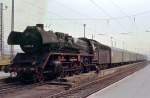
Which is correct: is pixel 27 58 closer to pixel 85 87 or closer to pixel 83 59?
pixel 85 87

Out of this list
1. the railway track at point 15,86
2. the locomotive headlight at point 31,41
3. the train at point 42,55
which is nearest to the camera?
the railway track at point 15,86

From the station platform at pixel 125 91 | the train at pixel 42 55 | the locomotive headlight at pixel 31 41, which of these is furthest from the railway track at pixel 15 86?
the station platform at pixel 125 91

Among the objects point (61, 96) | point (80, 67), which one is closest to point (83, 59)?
point (80, 67)

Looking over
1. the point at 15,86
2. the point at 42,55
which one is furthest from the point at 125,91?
the point at 42,55

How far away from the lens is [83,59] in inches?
1176

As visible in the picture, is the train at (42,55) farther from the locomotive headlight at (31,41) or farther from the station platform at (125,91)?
the station platform at (125,91)

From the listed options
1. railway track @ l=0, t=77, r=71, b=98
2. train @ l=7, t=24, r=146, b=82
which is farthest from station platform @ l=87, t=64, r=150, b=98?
train @ l=7, t=24, r=146, b=82

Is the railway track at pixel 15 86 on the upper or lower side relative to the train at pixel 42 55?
lower

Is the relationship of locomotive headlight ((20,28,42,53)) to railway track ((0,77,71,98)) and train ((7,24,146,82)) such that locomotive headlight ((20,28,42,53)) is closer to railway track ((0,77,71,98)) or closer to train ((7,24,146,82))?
train ((7,24,146,82))

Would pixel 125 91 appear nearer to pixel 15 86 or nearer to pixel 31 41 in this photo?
pixel 15 86

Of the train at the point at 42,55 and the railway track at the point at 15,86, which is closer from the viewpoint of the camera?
the railway track at the point at 15,86

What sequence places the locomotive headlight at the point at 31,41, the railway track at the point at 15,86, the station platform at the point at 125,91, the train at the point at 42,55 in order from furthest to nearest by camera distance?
the locomotive headlight at the point at 31,41
the train at the point at 42,55
the railway track at the point at 15,86
the station platform at the point at 125,91

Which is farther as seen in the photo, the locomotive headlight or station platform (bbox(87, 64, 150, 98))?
the locomotive headlight

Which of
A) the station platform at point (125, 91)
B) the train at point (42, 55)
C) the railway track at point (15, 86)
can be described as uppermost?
the train at point (42, 55)
